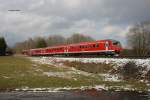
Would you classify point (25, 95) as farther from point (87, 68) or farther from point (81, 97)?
point (87, 68)

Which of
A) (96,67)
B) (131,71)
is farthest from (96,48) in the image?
(131,71)

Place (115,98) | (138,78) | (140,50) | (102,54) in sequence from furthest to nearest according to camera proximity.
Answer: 1. (140,50)
2. (102,54)
3. (138,78)
4. (115,98)

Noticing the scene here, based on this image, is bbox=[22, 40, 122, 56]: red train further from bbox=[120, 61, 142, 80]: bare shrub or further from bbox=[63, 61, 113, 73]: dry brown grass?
bbox=[120, 61, 142, 80]: bare shrub

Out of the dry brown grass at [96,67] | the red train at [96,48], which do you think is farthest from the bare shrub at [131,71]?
the red train at [96,48]

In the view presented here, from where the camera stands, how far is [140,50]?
84.9 m

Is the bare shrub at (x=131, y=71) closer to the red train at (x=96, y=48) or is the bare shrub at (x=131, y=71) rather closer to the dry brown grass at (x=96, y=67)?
the dry brown grass at (x=96, y=67)

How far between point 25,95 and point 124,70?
14.0 meters

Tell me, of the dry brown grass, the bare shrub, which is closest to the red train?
the dry brown grass

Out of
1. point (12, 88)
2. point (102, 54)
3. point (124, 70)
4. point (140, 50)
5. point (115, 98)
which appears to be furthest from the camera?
point (140, 50)

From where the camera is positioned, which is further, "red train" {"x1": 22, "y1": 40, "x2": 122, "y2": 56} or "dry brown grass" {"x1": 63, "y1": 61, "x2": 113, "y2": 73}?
"red train" {"x1": 22, "y1": 40, "x2": 122, "y2": 56}

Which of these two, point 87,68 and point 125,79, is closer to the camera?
point 125,79

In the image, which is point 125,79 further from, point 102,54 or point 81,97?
point 102,54

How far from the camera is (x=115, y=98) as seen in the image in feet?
53.0

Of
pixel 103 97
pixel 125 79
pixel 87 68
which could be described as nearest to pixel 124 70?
pixel 125 79
